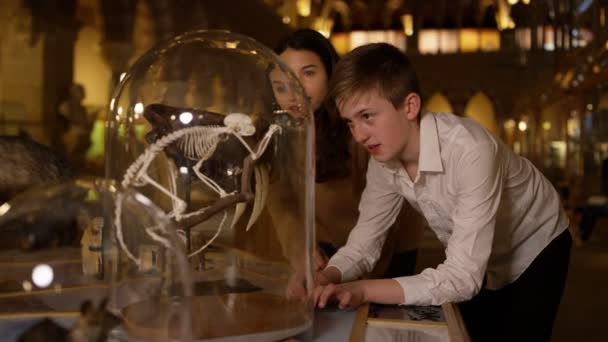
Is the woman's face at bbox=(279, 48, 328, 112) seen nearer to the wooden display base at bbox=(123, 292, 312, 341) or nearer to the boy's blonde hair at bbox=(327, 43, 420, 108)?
the boy's blonde hair at bbox=(327, 43, 420, 108)

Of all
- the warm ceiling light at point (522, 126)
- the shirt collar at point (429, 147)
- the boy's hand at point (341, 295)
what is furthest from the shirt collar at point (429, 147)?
the warm ceiling light at point (522, 126)

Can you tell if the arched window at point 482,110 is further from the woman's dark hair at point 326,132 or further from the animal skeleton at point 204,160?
the animal skeleton at point 204,160

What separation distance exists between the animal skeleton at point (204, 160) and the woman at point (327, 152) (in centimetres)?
86

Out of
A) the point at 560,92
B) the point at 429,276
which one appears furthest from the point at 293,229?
the point at 560,92

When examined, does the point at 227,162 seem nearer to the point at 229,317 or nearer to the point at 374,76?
the point at 229,317

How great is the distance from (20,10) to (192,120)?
6.56 m

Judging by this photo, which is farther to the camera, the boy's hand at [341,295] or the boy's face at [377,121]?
the boy's face at [377,121]

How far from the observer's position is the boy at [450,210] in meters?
1.45

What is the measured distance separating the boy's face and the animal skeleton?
32 centimetres

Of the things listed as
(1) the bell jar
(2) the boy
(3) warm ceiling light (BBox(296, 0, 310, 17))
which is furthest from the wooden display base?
(3) warm ceiling light (BBox(296, 0, 310, 17))

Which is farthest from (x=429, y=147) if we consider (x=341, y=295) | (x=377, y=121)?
(x=341, y=295)

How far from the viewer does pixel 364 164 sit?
2275 mm

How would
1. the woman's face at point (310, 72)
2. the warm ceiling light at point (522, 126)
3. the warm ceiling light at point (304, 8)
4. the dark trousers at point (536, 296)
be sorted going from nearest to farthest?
the dark trousers at point (536, 296), the woman's face at point (310, 72), the warm ceiling light at point (304, 8), the warm ceiling light at point (522, 126)

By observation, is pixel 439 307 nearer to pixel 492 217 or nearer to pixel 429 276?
pixel 429 276
